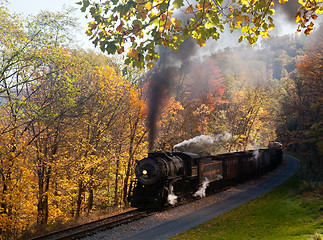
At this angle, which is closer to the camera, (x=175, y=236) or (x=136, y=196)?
(x=175, y=236)

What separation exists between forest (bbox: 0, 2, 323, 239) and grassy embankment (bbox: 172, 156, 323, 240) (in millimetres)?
6584

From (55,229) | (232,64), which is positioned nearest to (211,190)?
(55,229)

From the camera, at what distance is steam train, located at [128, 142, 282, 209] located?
49.3 ft

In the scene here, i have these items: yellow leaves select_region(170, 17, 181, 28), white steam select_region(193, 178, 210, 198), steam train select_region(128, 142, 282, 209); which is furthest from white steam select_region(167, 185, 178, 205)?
yellow leaves select_region(170, 17, 181, 28)

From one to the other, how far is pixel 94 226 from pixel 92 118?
1114 centimetres

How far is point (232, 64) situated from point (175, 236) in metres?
42.3

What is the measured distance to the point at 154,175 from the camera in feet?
49.0

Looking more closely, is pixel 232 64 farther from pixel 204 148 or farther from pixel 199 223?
pixel 199 223

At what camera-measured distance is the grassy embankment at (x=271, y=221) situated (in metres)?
10.6

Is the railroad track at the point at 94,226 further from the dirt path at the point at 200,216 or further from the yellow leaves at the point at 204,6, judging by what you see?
the yellow leaves at the point at 204,6

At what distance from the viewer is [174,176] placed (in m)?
16.0

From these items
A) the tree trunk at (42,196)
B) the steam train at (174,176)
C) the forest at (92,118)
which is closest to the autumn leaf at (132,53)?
the forest at (92,118)

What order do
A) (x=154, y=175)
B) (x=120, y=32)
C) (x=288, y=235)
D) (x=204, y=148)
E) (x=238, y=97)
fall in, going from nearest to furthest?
(x=120, y=32) < (x=288, y=235) < (x=154, y=175) < (x=204, y=148) < (x=238, y=97)

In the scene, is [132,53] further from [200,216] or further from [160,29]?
[200,216]
